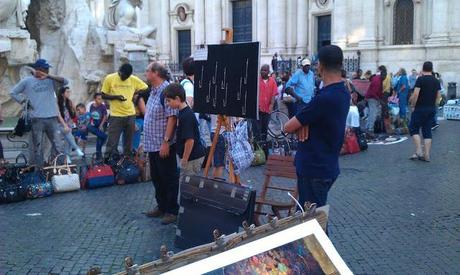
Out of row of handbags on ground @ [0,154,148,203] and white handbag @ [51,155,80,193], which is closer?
row of handbags on ground @ [0,154,148,203]

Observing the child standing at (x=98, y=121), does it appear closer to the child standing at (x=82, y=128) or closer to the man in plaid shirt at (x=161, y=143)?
the child standing at (x=82, y=128)

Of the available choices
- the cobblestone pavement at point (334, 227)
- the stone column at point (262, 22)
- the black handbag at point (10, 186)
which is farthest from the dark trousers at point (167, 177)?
the stone column at point (262, 22)

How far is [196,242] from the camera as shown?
4656 millimetres

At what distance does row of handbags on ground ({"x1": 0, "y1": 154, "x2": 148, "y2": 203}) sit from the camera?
7227mm

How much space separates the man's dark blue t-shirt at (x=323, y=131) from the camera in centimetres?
387

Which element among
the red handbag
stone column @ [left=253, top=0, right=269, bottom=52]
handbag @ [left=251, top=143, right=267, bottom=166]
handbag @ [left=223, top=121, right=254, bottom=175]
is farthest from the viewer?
stone column @ [left=253, top=0, right=269, bottom=52]

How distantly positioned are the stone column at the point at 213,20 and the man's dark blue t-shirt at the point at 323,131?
3025 cm

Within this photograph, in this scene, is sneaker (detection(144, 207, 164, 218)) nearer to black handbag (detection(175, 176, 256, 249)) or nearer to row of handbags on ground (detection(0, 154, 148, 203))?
black handbag (detection(175, 176, 256, 249))

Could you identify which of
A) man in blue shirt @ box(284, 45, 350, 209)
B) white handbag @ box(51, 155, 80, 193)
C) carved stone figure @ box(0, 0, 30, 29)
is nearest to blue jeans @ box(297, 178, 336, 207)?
man in blue shirt @ box(284, 45, 350, 209)

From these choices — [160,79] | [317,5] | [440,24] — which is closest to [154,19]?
[317,5]

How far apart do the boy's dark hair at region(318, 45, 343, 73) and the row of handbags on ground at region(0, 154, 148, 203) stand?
4.85 metres

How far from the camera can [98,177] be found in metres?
7.91

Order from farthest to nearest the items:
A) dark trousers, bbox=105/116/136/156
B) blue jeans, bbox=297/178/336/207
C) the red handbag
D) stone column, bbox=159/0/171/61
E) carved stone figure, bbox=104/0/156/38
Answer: stone column, bbox=159/0/171/61, carved stone figure, bbox=104/0/156/38, the red handbag, dark trousers, bbox=105/116/136/156, blue jeans, bbox=297/178/336/207

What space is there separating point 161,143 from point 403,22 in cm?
2304
